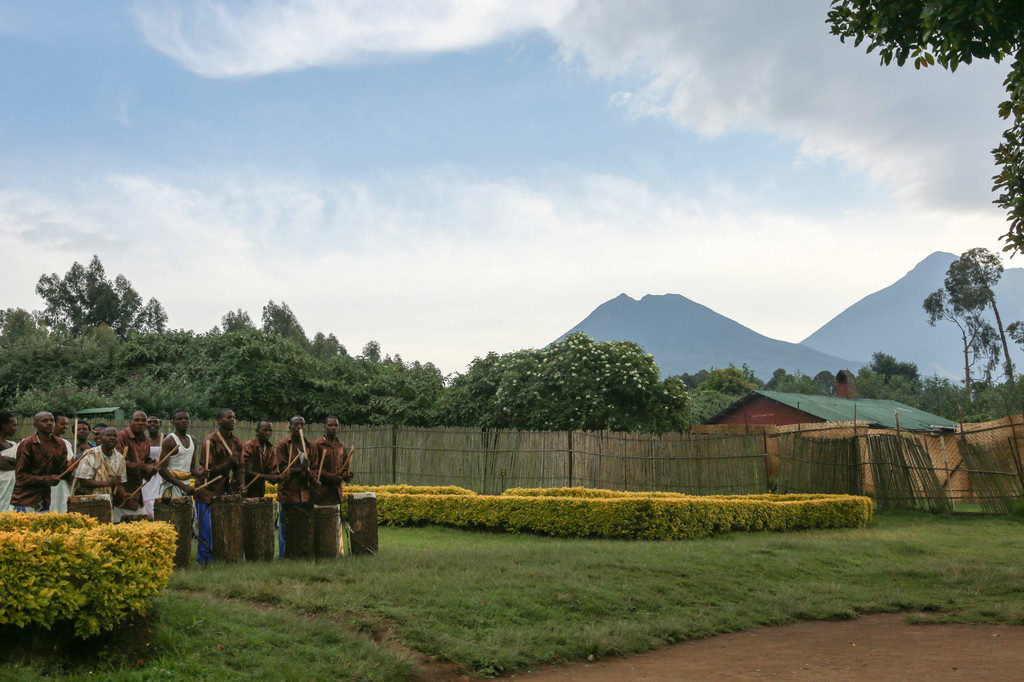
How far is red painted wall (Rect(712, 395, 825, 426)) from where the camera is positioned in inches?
1411

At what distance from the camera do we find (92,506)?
322 inches

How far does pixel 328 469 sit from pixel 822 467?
41.0 feet

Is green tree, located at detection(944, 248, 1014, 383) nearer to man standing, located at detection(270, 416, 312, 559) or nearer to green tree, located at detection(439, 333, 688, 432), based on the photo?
green tree, located at detection(439, 333, 688, 432)

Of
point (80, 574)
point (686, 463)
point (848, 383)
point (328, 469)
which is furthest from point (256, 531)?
point (848, 383)

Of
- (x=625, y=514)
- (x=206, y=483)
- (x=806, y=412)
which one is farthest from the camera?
(x=806, y=412)

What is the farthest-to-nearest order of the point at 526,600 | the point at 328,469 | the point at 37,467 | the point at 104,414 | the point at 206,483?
the point at 104,414 → the point at 328,469 → the point at 206,483 → the point at 37,467 → the point at 526,600

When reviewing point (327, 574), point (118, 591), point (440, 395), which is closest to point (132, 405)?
point (440, 395)

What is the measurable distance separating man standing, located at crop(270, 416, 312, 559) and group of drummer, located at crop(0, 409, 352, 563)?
0.04 ft

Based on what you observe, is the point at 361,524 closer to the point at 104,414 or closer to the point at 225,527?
the point at 225,527

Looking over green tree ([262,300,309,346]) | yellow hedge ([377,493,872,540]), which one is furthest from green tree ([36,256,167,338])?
yellow hedge ([377,493,872,540])

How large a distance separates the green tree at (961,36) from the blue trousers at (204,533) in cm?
906

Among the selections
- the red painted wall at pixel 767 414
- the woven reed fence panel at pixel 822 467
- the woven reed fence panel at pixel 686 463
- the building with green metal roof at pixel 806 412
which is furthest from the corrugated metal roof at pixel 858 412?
the woven reed fence panel at pixel 686 463

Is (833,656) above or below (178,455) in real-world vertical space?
below

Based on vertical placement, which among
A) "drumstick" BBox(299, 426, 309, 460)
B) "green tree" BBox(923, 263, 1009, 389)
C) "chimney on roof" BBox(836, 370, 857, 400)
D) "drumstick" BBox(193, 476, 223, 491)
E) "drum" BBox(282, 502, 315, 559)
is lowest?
"drum" BBox(282, 502, 315, 559)
